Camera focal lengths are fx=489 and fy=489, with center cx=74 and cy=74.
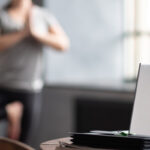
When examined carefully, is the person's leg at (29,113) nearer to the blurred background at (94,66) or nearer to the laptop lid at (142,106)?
the blurred background at (94,66)

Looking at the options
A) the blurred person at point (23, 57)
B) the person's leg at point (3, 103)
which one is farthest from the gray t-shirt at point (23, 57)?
the person's leg at point (3, 103)

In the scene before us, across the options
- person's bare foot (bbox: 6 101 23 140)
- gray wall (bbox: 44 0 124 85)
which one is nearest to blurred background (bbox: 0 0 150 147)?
gray wall (bbox: 44 0 124 85)

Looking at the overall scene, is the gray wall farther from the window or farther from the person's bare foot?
the person's bare foot

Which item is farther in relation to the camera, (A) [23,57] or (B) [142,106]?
(A) [23,57]

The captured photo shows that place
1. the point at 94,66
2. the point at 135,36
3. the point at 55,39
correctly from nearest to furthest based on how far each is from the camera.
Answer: the point at 55,39 < the point at 135,36 < the point at 94,66

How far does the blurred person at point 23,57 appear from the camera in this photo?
11.6 ft

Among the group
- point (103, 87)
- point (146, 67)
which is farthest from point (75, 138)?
point (103, 87)

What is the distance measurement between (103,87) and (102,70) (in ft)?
0.78

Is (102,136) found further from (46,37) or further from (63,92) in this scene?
(63,92)

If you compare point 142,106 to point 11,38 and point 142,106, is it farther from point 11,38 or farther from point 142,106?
point 11,38

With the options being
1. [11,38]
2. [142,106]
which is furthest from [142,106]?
[11,38]

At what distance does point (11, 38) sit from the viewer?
347cm

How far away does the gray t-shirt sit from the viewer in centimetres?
354

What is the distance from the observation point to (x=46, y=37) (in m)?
3.53
